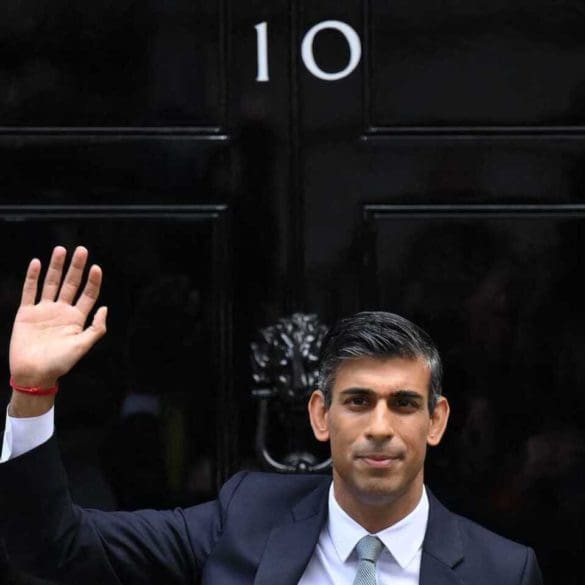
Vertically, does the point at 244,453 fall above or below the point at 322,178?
below

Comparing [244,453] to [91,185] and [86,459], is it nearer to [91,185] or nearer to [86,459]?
[86,459]

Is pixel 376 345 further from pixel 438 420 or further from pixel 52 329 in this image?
pixel 52 329

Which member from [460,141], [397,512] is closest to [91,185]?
[460,141]

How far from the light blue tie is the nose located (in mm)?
261

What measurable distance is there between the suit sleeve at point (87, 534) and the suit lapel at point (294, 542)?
17 cm

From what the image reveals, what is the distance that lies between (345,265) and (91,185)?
0.70 metres

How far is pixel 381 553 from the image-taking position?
4094 millimetres

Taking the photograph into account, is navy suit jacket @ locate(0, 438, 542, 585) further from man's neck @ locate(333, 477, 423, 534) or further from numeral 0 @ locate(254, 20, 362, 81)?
numeral 0 @ locate(254, 20, 362, 81)

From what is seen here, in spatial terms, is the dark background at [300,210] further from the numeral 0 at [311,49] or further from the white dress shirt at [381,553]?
the white dress shirt at [381,553]

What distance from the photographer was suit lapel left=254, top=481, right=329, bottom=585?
13.4 feet

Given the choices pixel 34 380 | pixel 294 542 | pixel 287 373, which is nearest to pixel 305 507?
pixel 294 542

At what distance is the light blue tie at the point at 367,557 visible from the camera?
4.01m

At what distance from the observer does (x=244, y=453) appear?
485 centimetres

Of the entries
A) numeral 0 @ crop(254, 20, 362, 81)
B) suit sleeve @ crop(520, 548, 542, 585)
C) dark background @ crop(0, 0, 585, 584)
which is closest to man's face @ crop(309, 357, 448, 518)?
suit sleeve @ crop(520, 548, 542, 585)
